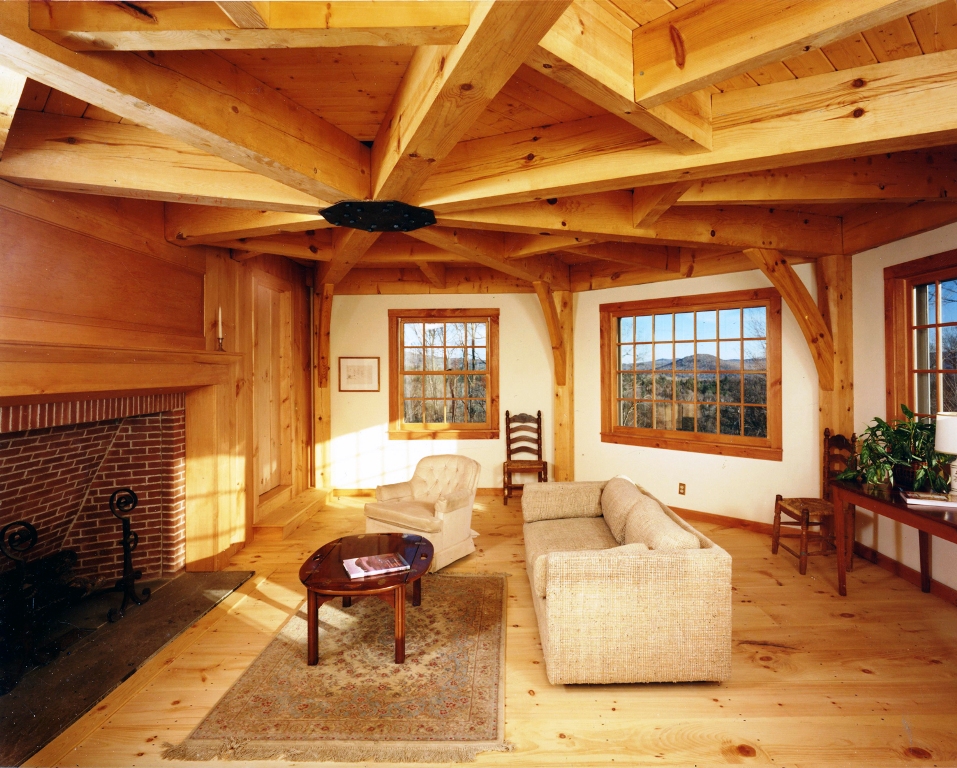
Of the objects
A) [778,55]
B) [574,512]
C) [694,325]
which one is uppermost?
[778,55]

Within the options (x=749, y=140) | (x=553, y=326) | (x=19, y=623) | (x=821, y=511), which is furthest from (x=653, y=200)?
(x=19, y=623)

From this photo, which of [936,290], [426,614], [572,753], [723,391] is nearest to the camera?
[572,753]

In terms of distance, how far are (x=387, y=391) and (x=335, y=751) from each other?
3913 mm

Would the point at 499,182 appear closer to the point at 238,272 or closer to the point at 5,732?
the point at 238,272

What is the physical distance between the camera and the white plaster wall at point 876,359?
3119mm

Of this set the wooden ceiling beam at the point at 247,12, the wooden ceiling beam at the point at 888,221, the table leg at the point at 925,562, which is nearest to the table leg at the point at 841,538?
the table leg at the point at 925,562

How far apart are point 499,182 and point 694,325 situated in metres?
3.07

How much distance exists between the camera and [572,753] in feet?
6.17

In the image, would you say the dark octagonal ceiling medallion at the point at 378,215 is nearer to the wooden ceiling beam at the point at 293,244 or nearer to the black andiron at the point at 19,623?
the wooden ceiling beam at the point at 293,244

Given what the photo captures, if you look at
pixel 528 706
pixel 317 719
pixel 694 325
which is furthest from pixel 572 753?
pixel 694 325

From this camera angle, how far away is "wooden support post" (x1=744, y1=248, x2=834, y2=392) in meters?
3.47

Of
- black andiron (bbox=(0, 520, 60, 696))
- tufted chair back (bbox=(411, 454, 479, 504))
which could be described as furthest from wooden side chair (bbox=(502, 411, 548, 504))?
black andiron (bbox=(0, 520, 60, 696))

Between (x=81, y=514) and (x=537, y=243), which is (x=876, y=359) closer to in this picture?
(x=537, y=243)

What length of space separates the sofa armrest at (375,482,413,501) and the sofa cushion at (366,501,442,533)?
104mm
